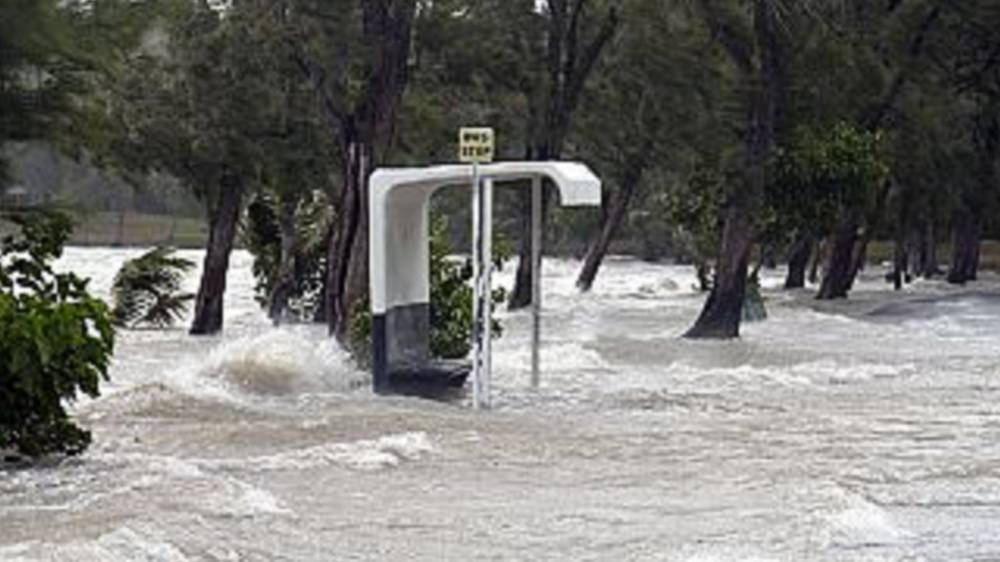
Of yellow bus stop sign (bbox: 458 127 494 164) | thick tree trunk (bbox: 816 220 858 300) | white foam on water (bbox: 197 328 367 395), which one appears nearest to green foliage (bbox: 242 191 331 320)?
white foam on water (bbox: 197 328 367 395)

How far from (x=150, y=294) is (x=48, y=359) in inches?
919

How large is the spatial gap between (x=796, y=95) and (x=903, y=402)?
Answer: 51.3 feet

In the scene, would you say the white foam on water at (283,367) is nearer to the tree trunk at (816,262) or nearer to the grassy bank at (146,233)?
the tree trunk at (816,262)

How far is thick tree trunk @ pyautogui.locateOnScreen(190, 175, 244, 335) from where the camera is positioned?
34.9 m

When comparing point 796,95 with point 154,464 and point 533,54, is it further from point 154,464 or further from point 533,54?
point 154,464

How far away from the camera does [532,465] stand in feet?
47.9

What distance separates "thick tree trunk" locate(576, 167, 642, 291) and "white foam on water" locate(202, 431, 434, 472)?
36.9m

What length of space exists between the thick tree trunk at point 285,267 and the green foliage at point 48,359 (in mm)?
18762

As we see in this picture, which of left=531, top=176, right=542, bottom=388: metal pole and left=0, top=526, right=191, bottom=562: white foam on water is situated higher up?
left=531, top=176, right=542, bottom=388: metal pole

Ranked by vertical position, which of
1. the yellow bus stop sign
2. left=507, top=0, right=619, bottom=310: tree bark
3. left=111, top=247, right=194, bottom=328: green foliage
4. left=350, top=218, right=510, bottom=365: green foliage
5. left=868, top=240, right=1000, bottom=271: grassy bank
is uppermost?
left=507, top=0, right=619, bottom=310: tree bark

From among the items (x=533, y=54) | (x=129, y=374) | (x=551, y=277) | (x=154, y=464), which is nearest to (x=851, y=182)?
(x=533, y=54)

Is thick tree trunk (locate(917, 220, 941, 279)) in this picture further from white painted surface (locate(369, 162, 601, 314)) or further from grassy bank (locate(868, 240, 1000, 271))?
white painted surface (locate(369, 162, 601, 314))

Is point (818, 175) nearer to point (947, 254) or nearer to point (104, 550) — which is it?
point (104, 550)

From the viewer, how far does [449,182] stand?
761 inches
